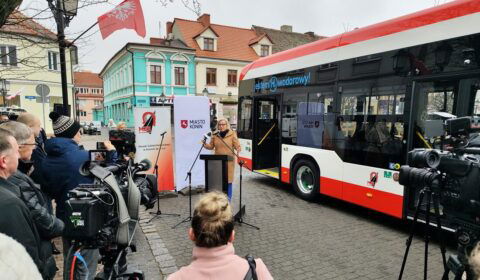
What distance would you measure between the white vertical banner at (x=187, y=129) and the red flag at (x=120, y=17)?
6.63 ft

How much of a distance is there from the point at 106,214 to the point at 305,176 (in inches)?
213

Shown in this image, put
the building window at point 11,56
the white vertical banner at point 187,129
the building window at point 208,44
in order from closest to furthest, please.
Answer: the building window at point 11,56 < the white vertical banner at point 187,129 < the building window at point 208,44

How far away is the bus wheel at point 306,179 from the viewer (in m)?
6.38

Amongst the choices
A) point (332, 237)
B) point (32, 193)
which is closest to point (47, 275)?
point (32, 193)

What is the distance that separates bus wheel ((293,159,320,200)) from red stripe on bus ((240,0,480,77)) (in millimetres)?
2514

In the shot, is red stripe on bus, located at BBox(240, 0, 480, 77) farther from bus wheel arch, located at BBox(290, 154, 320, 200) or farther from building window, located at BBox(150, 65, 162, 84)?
building window, located at BBox(150, 65, 162, 84)

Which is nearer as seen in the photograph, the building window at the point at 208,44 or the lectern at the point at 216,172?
the lectern at the point at 216,172

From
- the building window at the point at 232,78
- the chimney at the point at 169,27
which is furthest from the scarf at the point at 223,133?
the chimney at the point at 169,27

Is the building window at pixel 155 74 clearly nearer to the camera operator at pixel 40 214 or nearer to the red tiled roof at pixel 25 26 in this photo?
the red tiled roof at pixel 25 26

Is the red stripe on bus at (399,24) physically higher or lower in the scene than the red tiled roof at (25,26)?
higher

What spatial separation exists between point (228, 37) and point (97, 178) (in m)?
34.2

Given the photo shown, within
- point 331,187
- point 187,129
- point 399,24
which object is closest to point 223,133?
point 187,129

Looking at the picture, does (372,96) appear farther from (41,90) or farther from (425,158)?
(41,90)

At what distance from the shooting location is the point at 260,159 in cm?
834
